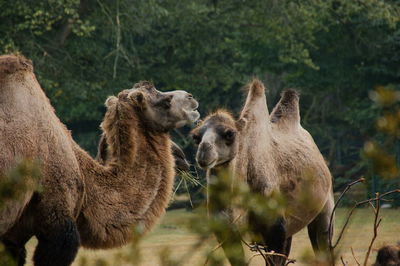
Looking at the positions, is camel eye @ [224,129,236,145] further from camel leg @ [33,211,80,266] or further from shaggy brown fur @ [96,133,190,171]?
camel leg @ [33,211,80,266]

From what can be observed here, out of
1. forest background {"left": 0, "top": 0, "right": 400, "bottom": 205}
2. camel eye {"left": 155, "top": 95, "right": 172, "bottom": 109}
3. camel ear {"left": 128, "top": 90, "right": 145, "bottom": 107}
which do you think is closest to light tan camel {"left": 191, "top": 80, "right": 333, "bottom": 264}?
camel eye {"left": 155, "top": 95, "right": 172, "bottom": 109}

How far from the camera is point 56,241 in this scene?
4852 mm

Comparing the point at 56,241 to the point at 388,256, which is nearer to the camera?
the point at 388,256

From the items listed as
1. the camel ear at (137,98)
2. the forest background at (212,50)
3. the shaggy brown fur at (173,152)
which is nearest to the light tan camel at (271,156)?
the shaggy brown fur at (173,152)

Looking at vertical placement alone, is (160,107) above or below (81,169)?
above

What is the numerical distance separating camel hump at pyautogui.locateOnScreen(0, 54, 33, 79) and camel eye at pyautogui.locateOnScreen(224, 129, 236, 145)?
5.18 ft

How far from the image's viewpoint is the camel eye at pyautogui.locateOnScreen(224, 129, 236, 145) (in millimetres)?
6152

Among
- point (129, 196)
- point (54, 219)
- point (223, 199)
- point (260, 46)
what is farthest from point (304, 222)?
point (260, 46)

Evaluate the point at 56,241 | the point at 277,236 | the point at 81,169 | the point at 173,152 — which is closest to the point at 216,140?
the point at 173,152

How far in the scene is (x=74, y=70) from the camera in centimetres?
2281

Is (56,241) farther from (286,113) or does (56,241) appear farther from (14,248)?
(286,113)

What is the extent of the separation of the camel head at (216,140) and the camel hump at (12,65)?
1329 mm

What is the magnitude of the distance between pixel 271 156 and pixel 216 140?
3.23 ft

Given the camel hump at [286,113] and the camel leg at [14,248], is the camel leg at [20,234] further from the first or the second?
the camel hump at [286,113]
